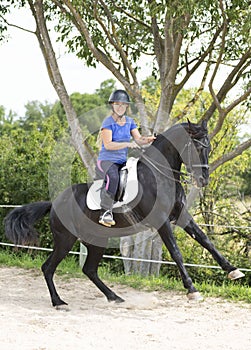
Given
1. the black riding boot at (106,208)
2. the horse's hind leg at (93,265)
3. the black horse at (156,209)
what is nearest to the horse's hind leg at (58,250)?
the black horse at (156,209)

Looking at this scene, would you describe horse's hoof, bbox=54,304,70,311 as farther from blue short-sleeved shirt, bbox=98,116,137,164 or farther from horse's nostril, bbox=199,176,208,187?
horse's nostril, bbox=199,176,208,187

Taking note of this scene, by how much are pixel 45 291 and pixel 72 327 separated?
1904 millimetres

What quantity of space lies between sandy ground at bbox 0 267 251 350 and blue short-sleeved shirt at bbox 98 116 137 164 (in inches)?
61.6

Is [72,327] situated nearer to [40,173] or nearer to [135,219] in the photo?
[135,219]

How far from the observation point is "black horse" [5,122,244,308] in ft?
18.5

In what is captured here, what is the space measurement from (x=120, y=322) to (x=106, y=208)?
1128 millimetres

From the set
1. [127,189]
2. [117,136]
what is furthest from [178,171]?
[117,136]

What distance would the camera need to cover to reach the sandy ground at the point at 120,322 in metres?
4.55

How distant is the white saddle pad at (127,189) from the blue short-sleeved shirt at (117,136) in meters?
0.11

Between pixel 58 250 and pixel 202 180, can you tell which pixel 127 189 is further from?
pixel 58 250

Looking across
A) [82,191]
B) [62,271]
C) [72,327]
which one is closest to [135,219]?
[82,191]

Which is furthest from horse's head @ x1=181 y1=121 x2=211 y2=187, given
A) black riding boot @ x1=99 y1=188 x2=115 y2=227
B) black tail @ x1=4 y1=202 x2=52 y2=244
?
black tail @ x1=4 y1=202 x2=52 y2=244

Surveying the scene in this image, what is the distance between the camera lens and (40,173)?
10.9 m

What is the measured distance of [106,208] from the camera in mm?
5633
